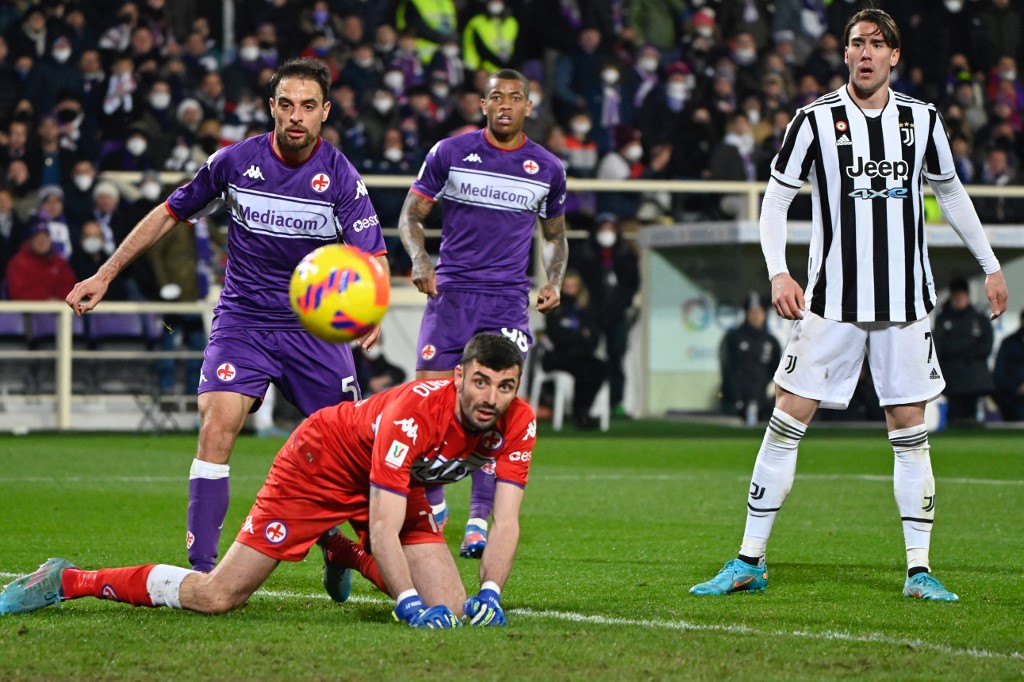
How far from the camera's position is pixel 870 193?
6453 millimetres

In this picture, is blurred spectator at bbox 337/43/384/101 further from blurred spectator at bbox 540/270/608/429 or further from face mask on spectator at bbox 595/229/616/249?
blurred spectator at bbox 540/270/608/429

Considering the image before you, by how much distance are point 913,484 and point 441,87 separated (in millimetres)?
13932

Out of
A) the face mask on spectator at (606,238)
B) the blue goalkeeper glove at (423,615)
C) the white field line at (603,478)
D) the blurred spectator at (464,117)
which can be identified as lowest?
the white field line at (603,478)

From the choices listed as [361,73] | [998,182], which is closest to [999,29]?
[998,182]

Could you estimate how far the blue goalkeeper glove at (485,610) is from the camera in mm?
5379

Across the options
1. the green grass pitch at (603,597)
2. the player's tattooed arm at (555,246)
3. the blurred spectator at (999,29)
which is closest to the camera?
the green grass pitch at (603,597)

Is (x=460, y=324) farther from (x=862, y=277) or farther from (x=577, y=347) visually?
(x=577, y=347)

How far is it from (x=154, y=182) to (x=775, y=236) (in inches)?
459

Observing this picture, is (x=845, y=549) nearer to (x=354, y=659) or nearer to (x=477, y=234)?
(x=477, y=234)

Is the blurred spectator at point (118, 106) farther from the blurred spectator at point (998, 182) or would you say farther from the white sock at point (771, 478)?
the white sock at point (771, 478)

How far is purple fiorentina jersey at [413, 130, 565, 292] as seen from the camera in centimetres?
841

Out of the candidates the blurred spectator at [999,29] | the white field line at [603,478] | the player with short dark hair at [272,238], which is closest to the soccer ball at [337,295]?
the player with short dark hair at [272,238]

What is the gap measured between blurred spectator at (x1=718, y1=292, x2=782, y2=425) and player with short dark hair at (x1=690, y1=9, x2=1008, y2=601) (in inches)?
456

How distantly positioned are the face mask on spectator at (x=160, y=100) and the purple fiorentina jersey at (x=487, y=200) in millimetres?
10298
